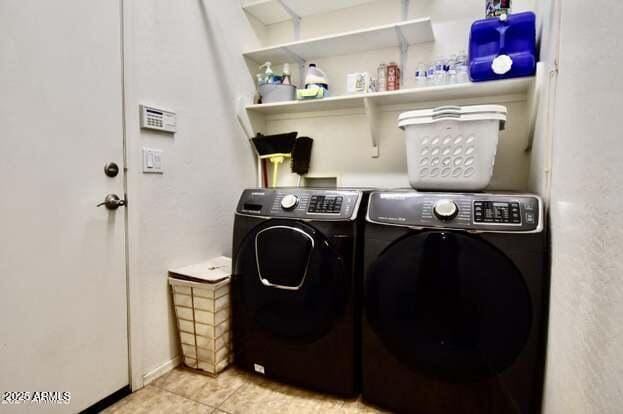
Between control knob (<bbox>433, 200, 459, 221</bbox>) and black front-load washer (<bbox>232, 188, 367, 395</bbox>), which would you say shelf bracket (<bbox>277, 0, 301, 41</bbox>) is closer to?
black front-load washer (<bbox>232, 188, 367, 395</bbox>)

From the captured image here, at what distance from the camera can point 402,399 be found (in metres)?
1.34

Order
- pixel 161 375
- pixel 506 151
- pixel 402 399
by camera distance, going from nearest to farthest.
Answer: pixel 402 399, pixel 161 375, pixel 506 151

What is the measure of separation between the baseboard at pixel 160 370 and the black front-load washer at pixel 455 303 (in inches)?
38.9

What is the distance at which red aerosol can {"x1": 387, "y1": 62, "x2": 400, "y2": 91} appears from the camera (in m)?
1.97

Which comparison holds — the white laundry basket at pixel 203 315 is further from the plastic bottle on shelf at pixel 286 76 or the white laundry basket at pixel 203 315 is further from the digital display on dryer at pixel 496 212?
the plastic bottle on shelf at pixel 286 76

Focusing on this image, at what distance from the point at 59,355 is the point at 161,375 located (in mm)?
506

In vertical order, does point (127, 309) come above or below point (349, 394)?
above

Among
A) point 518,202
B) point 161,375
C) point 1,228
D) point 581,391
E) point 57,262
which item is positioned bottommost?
point 161,375

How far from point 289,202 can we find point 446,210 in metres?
0.68

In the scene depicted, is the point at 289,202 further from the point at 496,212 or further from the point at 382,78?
the point at 382,78

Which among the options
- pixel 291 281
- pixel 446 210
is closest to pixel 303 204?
pixel 291 281

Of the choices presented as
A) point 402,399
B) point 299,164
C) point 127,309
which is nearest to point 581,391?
point 402,399

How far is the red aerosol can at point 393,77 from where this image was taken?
6.46 ft

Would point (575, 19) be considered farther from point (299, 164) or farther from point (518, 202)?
point (299, 164)
